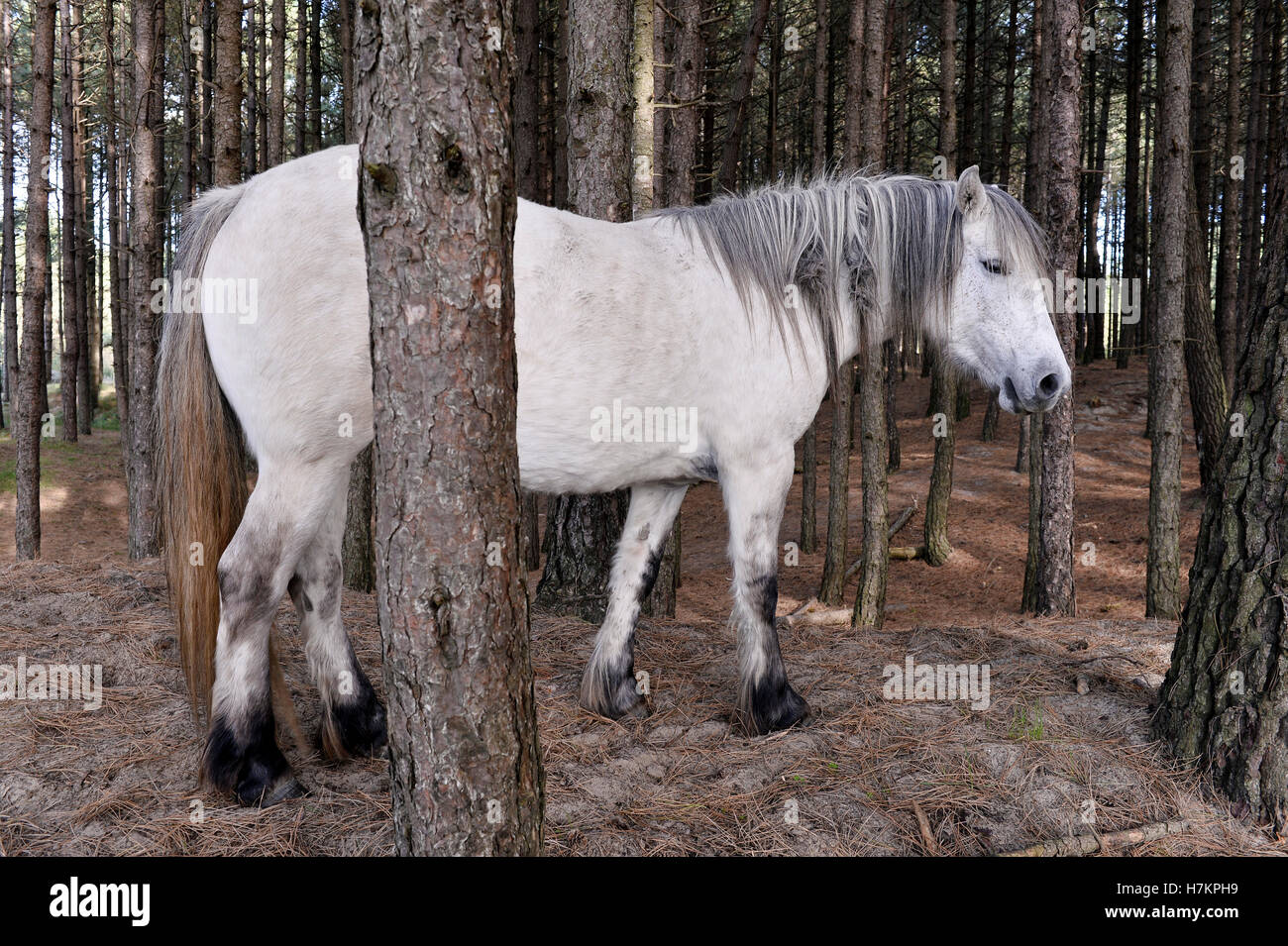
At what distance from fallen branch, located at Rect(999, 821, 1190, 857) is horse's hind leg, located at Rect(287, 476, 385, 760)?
95.7 inches

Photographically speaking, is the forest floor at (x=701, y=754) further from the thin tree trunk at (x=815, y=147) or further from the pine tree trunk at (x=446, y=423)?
the thin tree trunk at (x=815, y=147)

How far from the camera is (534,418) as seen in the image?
3.43 m

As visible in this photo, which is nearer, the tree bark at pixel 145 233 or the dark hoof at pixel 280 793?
the dark hoof at pixel 280 793

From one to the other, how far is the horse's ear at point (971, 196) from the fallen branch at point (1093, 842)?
254cm

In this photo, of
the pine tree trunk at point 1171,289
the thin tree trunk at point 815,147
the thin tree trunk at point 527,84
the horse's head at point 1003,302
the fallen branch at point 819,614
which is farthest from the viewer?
the thin tree trunk at point 527,84

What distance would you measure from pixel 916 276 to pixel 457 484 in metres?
2.72

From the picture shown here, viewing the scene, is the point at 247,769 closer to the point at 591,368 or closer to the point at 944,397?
the point at 591,368

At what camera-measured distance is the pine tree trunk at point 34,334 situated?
8133mm

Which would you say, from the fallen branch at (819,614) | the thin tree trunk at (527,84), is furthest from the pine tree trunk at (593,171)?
the thin tree trunk at (527,84)

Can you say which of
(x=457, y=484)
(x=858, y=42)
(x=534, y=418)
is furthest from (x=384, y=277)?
(x=858, y=42)

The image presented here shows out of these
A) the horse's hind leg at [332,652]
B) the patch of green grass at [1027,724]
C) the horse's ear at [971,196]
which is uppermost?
the horse's ear at [971,196]

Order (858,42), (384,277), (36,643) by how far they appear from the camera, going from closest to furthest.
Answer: (384,277) < (36,643) < (858,42)

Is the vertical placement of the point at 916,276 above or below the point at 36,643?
above
